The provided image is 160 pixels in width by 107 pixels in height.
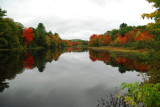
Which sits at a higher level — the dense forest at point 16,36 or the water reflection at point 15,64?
the dense forest at point 16,36

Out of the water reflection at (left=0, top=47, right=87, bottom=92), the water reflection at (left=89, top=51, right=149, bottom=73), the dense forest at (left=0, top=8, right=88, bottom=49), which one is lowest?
the water reflection at (left=89, top=51, right=149, bottom=73)

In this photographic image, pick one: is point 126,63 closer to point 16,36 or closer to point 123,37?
point 16,36

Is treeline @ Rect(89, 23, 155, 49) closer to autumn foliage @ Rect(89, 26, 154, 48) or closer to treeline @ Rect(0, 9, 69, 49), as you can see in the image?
autumn foliage @ Rect(89, 26, 154, 48)

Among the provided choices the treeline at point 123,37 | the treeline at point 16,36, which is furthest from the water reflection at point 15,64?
the treeline at point 123,37

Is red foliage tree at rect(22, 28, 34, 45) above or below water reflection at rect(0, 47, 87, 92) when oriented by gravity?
above

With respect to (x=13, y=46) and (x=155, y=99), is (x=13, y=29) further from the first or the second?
(x=155, y=99)

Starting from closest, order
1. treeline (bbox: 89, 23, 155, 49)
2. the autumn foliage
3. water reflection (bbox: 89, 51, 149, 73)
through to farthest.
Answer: water reflection (bbox: 89, 51, 149, 73) < treeline (bbox: 89, 23, 155, 49) < the autumn foliage

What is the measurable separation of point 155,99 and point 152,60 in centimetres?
673

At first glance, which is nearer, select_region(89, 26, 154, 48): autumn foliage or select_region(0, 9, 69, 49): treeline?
select_region(0, 9, 69, 49): treeline

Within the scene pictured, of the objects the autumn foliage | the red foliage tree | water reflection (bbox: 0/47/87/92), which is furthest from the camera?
the red foliage tree

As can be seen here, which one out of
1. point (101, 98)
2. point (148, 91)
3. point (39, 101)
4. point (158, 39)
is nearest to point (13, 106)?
point (39, 101)

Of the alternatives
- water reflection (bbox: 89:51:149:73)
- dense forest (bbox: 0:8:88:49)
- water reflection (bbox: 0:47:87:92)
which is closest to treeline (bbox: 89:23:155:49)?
water reflection (bbox: 89:51:149:73)

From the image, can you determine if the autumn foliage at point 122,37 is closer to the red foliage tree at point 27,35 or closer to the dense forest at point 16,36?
the dense forest at point 16,36

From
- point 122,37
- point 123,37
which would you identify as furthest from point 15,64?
point 122,37
